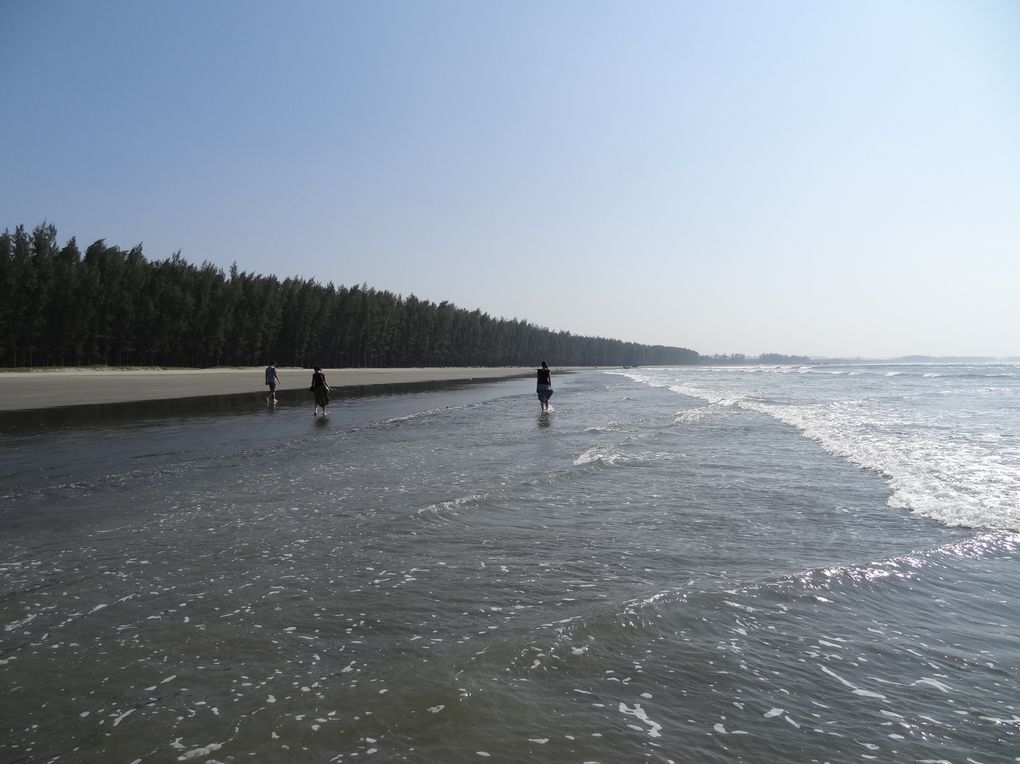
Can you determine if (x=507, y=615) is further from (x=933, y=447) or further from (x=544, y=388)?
(x=544, y=388)

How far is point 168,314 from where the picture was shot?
64750mm

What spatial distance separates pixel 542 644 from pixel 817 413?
939 inches

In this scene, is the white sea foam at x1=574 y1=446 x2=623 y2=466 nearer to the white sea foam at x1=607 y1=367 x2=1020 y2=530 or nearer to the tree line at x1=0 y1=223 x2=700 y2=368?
the white sea foam at x1=607 y1=367 x2=1020 y2=530

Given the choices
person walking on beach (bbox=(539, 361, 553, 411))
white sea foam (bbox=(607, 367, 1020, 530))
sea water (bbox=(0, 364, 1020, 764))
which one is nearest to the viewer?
sea water (bbox=(0, 364, 1020, 764))

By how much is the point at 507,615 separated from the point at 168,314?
72029mm

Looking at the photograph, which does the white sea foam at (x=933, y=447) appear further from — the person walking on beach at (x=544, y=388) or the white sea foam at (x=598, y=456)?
the person walking on beach at (x=544, y=388)

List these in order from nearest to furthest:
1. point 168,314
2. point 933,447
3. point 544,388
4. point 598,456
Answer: point 598,456, point 933,447, point 544,388, point 168,314

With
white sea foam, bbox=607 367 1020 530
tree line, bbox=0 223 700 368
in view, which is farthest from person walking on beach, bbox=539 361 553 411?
tree line, bbox=0 223 700 368

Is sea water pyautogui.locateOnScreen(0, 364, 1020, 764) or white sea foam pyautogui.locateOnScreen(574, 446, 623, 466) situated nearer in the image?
sea water pyautogui.locateOnScreen(0, 364, 1020, 764)

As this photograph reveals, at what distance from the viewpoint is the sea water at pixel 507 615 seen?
11.3 ft

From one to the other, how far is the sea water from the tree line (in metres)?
54.0

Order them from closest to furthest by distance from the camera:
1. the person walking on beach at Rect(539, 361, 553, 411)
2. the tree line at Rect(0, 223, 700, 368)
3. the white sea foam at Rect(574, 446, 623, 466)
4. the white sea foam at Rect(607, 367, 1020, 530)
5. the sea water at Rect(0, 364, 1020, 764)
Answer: the sea water at Rect(0, 364, 1020, 764)
the white sea foam at Rect(607, 367, 1020, 530)
the white sea foam at Rect(574, 446, 623, 466)
the person walking on beach at Rect(539, 361, 553, 411)
the tree line at Rect(0, 223, 700, 368)

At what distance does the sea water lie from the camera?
135 inches

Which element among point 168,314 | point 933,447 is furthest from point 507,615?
point 168,314
